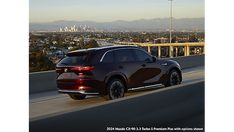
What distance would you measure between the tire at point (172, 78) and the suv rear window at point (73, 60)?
86.3 inches

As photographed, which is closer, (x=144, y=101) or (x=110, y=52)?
(x=144, y=101)

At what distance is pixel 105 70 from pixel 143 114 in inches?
69.3

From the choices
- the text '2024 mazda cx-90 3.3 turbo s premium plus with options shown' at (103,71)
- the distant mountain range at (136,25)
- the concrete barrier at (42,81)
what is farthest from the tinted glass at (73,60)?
the concrete barrier at (42,81)

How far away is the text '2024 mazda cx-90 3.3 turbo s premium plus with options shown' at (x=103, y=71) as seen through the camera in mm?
10008

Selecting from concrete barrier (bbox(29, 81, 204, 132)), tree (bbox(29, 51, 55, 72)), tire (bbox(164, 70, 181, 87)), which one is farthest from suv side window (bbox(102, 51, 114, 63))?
tire (bbox(164, 70, 181, 87))

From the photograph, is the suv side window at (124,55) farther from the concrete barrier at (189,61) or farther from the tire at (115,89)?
the concrete barrier at (189,61)

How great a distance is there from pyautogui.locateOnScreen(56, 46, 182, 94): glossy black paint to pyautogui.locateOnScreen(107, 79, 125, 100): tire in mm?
76

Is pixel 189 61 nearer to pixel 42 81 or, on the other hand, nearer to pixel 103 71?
pixel 42 81

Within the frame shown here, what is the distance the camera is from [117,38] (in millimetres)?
10344
